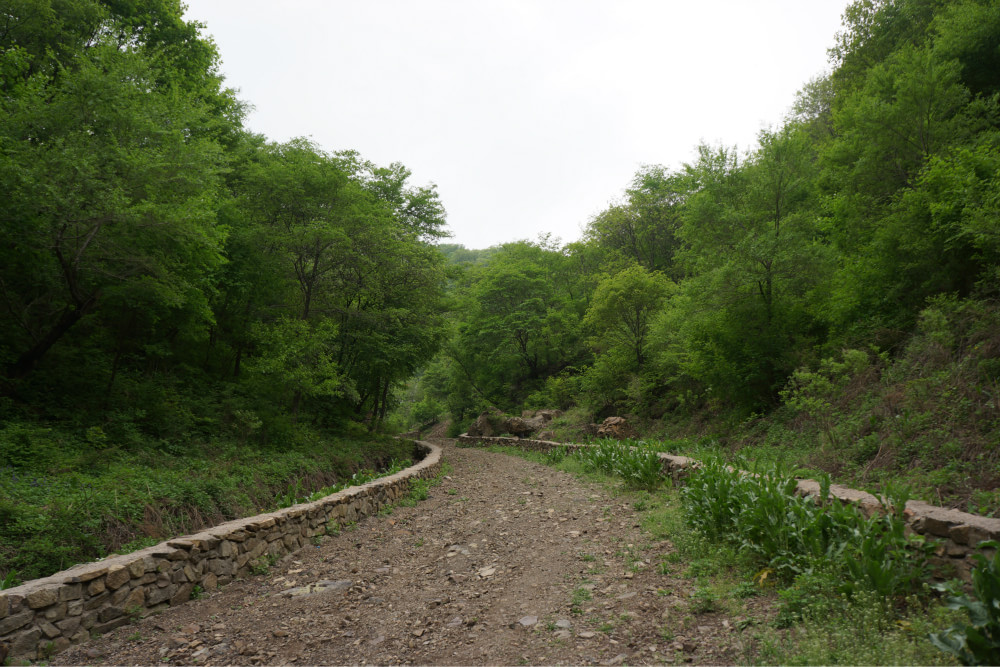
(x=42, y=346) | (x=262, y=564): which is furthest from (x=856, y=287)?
(x=42, y=346)

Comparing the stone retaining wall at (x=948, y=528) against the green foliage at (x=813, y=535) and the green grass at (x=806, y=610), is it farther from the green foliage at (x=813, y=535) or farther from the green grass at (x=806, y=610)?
the green grass at (x=806, y=610)

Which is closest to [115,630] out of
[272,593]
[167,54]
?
[272,593]

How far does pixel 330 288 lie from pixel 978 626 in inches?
530

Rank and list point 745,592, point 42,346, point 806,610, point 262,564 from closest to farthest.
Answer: point 806,610
point 745,592
point 262,564
point 42,346

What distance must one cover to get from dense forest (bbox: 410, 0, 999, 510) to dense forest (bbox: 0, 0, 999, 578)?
0.06 meters

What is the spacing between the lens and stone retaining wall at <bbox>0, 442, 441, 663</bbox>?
343cm

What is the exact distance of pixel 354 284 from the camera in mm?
13680

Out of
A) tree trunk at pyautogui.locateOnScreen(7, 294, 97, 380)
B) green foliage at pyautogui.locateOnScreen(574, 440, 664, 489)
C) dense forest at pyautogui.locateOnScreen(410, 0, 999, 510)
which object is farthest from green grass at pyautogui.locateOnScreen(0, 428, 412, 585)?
dense forest at pyautogui.locateOnScreen(410, 0, 999, 510)

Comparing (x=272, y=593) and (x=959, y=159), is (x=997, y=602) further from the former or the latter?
(x=959, y=159)

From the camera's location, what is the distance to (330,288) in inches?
530

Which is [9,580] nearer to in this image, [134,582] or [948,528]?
[134,582]

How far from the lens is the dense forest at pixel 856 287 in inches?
252

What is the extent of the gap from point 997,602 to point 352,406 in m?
16.4

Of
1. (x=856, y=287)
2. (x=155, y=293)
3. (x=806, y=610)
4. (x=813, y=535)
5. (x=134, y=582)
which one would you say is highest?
(x=856, y=287)
